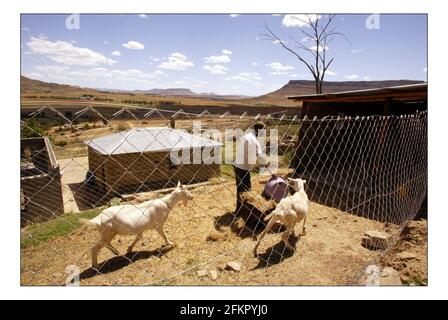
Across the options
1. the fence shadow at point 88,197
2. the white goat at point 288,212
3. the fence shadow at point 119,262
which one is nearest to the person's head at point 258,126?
the white goat at point 288,212

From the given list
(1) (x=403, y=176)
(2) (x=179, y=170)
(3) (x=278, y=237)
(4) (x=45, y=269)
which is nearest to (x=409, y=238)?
(3) (x=278, y=237)

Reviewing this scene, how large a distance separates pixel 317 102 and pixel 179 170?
521cm

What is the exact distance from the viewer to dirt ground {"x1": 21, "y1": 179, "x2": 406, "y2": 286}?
375 cm

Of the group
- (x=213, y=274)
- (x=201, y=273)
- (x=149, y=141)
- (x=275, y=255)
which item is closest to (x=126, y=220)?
(x=201, y=273)

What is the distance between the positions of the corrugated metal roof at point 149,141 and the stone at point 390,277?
6.59 m

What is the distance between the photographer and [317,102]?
10.3m

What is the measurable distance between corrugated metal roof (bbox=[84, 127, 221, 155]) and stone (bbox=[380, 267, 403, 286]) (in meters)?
6.59

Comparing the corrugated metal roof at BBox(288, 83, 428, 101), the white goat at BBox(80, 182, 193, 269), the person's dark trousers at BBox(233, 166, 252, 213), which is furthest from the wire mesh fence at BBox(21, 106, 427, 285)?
the corrugated metal roof at BBox(288, 83, 428, 101)

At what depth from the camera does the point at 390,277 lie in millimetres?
3504

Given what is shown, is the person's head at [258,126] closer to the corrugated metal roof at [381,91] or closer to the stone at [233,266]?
the stone at [233,266]

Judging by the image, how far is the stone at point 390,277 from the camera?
11.1 ft

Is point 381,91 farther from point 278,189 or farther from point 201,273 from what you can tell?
point 201,273

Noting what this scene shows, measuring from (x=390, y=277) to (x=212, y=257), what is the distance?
222 cm

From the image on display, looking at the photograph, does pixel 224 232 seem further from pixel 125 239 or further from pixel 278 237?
pixel 125 239
